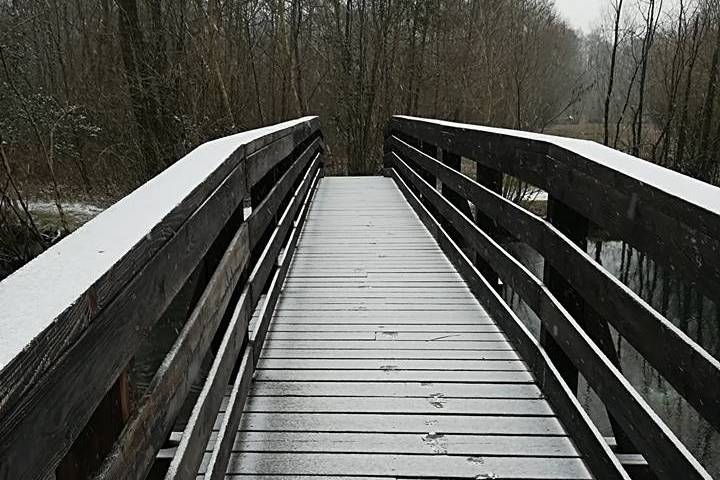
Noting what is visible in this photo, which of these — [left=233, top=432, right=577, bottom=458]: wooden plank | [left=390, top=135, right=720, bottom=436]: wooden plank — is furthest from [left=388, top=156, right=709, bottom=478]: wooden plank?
[left=233, top=432, right=577, bottom=458]: wooden plank

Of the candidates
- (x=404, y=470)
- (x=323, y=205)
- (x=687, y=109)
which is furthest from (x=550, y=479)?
(x=687, y=109)

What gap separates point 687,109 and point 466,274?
1320 cm

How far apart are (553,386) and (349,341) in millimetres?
Answer: 1148

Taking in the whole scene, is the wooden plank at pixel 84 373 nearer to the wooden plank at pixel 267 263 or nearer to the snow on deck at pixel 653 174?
the snow on deck at pixel 653 174

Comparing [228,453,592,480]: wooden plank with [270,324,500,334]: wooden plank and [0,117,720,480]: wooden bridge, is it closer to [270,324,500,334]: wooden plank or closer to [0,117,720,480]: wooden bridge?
[0,117,720,480]: wooden bridge

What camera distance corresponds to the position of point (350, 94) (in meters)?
18.2

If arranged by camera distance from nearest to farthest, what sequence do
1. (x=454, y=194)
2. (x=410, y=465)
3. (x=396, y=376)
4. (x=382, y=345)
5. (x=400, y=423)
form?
(x=410, y=465), (x=400, y=423), (x=396, y=376), (x=382, y=345), (x=454, y=194)

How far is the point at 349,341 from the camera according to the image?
11.5 ft

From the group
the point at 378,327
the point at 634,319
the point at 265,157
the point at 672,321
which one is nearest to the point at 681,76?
the point at 672,321

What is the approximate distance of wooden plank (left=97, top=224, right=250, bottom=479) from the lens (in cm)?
121

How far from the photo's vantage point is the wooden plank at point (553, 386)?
215cm

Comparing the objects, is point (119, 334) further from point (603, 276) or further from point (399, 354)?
point (399, 354)

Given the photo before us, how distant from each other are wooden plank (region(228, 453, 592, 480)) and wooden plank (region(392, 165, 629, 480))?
0.10m

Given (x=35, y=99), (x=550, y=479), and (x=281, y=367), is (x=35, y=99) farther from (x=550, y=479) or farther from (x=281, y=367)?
(x=550, y=479)
